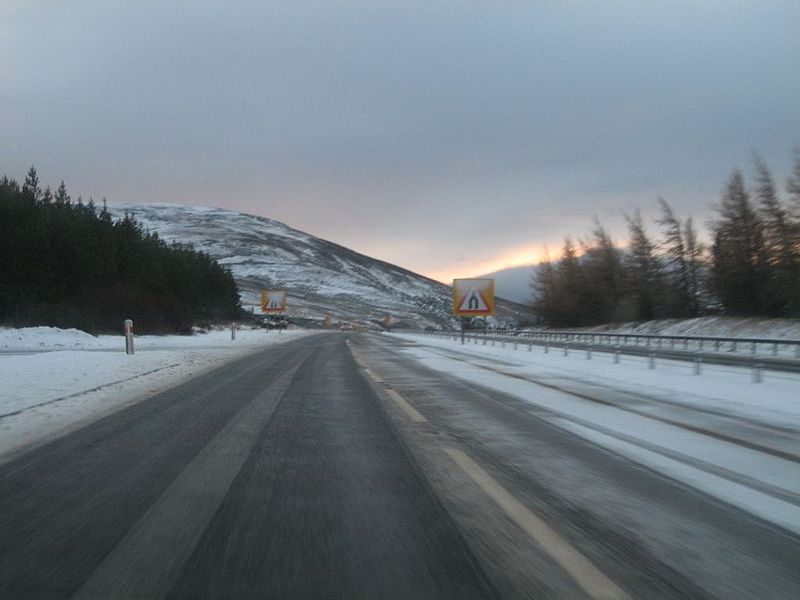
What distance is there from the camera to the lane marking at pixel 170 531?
3922 millimetres

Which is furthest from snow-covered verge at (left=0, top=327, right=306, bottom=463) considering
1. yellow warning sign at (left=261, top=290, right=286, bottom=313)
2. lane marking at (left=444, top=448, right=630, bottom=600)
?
yellow warning sign at (left=261, top=290, right=286, bottom=313)

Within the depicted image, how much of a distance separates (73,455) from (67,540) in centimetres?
323

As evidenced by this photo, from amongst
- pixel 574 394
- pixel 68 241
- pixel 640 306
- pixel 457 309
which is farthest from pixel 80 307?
pixel 640 306

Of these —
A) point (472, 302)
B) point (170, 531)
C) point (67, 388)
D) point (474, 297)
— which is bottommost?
point (170, 531)

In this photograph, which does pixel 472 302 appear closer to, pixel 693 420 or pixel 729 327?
pixel 729 327

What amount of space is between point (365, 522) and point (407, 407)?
683 centimetres

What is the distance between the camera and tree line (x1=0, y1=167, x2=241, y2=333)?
1970 inches

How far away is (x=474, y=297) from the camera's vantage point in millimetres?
43469

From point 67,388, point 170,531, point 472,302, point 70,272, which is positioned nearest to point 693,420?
point 170,531

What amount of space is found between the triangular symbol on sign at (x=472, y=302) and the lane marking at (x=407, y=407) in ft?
94.1

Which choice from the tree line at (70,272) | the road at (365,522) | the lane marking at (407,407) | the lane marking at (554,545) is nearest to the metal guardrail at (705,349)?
the lane marking at (407,407)

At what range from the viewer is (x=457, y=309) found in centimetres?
4375

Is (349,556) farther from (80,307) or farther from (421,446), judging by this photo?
(80,307)

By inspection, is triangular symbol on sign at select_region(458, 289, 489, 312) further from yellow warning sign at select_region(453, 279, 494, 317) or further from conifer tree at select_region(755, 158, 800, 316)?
conifer tree at select_region(755, 158, 800, 316)
